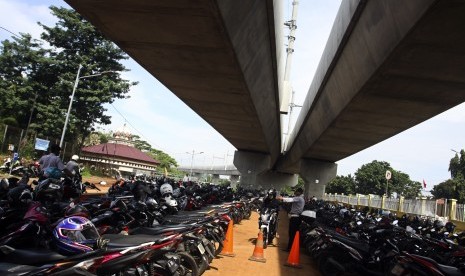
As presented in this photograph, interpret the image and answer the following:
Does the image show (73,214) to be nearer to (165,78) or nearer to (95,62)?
(165,78)

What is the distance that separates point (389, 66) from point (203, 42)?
12.1 feet

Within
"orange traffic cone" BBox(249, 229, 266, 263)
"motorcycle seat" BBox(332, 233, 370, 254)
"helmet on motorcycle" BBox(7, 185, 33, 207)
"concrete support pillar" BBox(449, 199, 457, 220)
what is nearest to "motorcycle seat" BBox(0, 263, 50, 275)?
"helmet on motorcycle" BBox(7, 185, 33, 207)

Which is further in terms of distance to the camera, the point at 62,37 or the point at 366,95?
the point at 62,37

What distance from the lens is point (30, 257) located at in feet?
12.8

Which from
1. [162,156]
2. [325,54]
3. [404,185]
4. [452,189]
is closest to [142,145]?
[162,156]

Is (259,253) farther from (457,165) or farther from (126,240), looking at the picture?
(457,165)

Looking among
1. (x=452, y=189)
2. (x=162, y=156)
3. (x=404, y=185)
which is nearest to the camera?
(x=452, y=189)

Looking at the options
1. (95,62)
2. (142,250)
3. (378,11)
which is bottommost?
(142,250)

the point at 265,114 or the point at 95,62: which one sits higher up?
the point at 95,62

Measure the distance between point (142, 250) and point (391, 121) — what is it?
38.6 ft

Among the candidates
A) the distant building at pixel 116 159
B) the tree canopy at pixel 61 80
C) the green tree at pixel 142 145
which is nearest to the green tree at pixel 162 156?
the green tree at pixel 142 145

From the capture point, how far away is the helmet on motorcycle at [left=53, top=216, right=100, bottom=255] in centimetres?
415

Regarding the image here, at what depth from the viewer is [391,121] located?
47.0 ft

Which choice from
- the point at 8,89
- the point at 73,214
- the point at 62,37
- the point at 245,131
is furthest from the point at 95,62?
the point at 73,214
